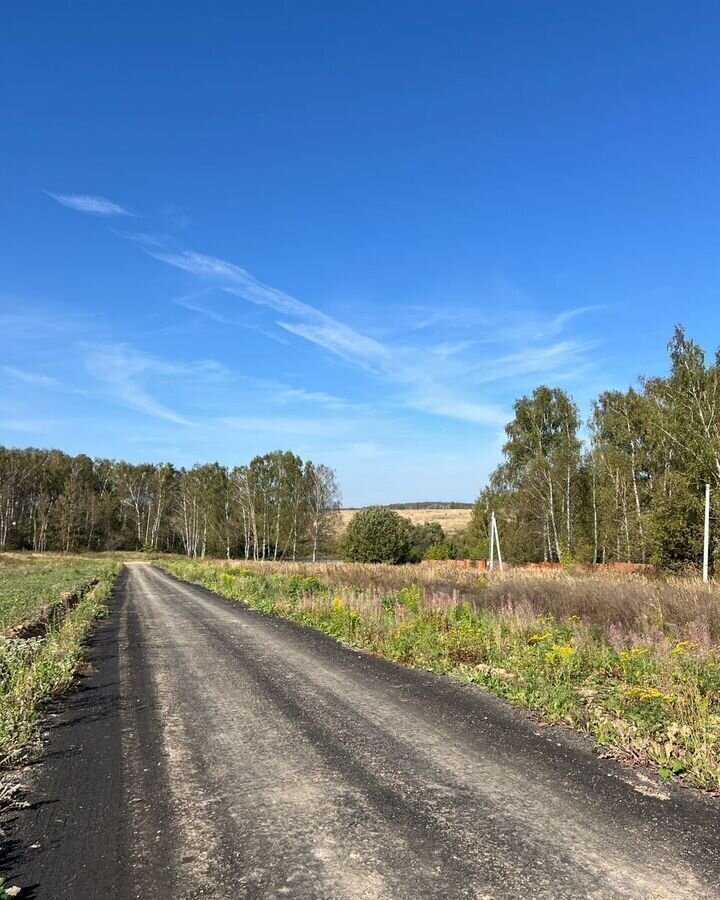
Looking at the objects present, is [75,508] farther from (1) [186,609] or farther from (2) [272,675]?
(2) [272,675]

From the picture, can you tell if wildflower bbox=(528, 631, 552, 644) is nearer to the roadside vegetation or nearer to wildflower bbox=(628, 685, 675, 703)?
wildflower bbox=(628, 685, 675, 703)

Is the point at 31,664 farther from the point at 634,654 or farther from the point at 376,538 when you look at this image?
the point at 376,538

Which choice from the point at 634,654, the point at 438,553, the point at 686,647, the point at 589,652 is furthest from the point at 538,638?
the point at 438,553

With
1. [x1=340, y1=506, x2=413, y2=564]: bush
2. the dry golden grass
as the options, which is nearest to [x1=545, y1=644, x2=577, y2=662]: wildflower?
[x1=340, y1=506, x2=413, y2=564]: bush

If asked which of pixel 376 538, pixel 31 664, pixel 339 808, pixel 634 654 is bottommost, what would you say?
pixel 339 808

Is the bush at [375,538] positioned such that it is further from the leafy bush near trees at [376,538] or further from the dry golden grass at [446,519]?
the dry golden grass at [446,519]

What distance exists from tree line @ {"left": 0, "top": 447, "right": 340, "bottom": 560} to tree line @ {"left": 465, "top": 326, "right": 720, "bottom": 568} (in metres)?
19.7

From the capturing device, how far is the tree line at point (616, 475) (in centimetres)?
2770

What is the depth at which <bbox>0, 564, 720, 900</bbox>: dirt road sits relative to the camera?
10.2 ft

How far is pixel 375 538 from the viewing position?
2009 inches

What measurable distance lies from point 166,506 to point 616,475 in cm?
6744

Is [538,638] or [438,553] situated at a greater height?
[538,638]

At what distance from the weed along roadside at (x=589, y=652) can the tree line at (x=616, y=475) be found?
16.0 metres

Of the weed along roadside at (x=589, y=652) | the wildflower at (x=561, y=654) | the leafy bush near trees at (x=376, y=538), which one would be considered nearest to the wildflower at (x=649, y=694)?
the weed along roadside at (x=589, y=652)
